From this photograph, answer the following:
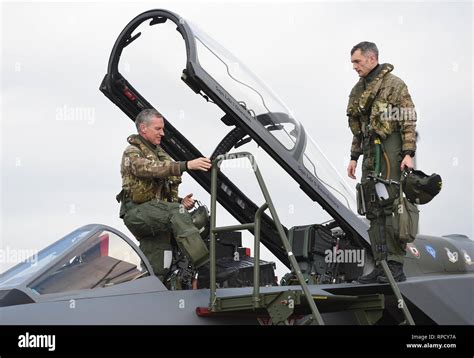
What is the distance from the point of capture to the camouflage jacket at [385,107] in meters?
7.43

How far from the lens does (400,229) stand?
24.1 ft

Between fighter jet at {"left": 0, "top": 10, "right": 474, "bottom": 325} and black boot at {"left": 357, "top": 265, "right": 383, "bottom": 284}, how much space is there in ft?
0.36

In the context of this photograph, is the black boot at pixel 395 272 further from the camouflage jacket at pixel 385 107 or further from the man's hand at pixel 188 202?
the man's hand at pixel 188 202

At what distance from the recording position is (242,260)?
25.6 feet

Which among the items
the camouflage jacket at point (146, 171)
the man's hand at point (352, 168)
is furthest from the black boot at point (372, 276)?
the camouflage jacket at point (146, 171)

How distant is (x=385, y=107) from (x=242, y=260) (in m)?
1.93

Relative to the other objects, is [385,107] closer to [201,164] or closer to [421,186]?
[421,186]

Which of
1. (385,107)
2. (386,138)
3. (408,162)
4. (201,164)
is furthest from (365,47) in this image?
(201,164)

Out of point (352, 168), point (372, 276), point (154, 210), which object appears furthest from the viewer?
point (352, 168)

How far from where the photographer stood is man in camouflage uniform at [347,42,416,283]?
293 inches
